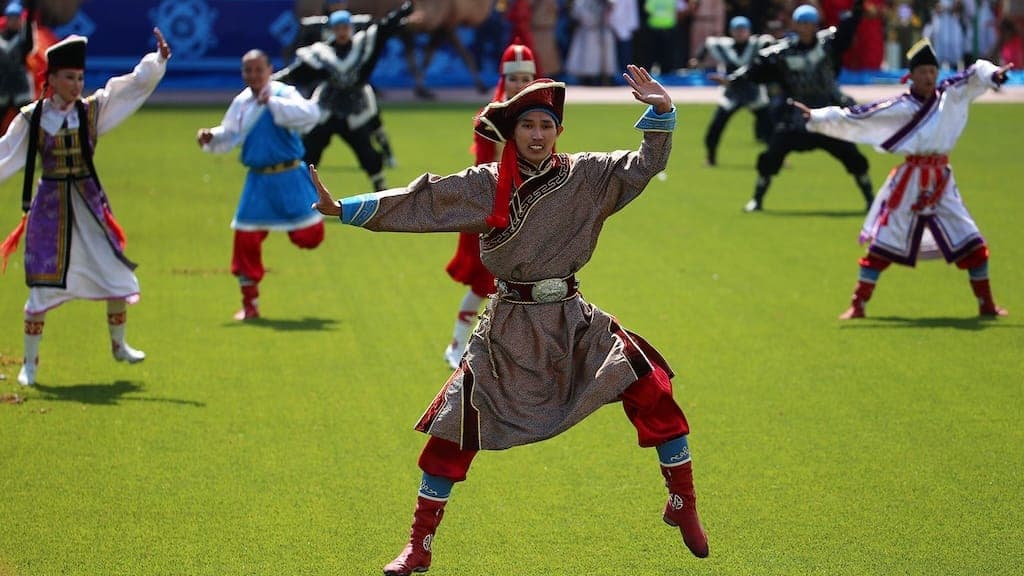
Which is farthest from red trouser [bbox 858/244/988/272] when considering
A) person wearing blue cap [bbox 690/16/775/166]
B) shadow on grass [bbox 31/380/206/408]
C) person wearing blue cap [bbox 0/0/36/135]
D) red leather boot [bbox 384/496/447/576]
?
person wearing blue cap [bbox 0/0/36/135]

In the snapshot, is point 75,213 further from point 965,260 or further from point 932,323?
point 965,260


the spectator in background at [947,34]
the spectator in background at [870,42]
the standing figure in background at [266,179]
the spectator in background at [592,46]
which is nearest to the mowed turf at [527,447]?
the standing figure in background at [266,179]

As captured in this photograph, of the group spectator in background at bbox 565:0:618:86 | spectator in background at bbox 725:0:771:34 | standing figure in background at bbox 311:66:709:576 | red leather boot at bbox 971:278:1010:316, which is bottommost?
spectator in background at bbox 565:0:618:86

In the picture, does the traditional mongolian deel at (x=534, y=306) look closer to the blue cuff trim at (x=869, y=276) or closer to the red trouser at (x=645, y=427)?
the red trouser at (x=645, y=427)

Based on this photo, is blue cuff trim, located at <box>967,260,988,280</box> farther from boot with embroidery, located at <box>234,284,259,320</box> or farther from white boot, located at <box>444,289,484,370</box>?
boot with embroidery, located at <box>234,284,259,320</box>

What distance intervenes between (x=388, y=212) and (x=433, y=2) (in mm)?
20580

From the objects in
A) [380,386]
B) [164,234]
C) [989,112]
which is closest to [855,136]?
[380,386]

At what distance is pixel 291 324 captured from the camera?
31.9 feet

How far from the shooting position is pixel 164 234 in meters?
13.2

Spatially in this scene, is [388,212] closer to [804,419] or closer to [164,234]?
[804,419]

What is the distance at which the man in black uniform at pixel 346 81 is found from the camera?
14.5m

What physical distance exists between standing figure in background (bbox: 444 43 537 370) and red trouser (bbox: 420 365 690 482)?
291 cm

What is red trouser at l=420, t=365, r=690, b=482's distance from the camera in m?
4.99

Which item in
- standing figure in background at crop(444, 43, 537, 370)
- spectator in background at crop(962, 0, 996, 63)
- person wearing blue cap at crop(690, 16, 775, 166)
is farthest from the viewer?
spectator in background at crop(962, 0, 996, 63)
